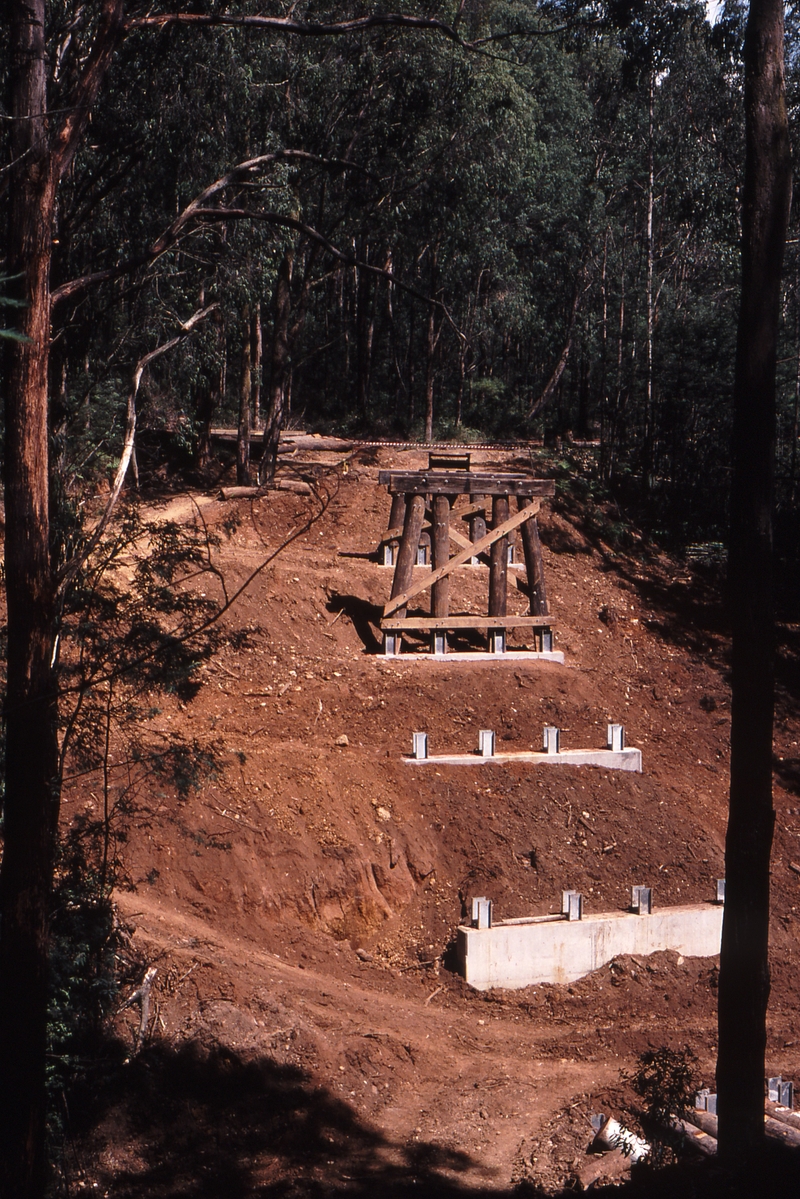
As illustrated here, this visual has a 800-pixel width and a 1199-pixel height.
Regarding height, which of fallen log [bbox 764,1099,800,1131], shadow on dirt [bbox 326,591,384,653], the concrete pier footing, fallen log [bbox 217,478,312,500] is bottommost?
fallen log [bbox 764,1099,800,1131]

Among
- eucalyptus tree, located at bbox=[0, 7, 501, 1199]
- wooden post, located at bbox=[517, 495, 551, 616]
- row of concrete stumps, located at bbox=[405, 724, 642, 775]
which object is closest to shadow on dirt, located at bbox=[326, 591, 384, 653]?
wooden post, located at bbox=[517, 495, 551, 616]

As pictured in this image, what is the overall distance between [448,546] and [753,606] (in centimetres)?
→ 771

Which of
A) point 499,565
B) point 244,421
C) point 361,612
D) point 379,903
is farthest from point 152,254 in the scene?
point 244,421

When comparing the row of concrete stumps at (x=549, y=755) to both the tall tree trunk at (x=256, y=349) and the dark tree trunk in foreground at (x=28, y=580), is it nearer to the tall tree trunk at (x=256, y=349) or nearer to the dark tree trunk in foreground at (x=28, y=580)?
the dark tree trunk in foreground at (x=28, y=580)

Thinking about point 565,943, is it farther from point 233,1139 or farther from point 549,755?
point 233,1139

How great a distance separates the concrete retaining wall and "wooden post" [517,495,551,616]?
4.85 meters

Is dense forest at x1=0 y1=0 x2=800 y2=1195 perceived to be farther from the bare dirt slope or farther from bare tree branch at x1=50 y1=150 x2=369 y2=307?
the bare dirt slope

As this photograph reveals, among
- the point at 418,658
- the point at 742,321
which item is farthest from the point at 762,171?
the point at 418,658

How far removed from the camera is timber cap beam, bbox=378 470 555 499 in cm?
1295

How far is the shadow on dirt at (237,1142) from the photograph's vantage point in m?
6.79

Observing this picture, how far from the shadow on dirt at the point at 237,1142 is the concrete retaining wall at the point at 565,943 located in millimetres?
2113

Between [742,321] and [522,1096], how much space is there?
17.7ft

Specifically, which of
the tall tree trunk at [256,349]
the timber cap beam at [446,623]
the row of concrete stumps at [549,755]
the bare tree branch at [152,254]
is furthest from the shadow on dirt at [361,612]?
the bare tree branch at [152,254]

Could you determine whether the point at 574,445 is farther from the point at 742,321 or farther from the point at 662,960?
the point at 742,321
